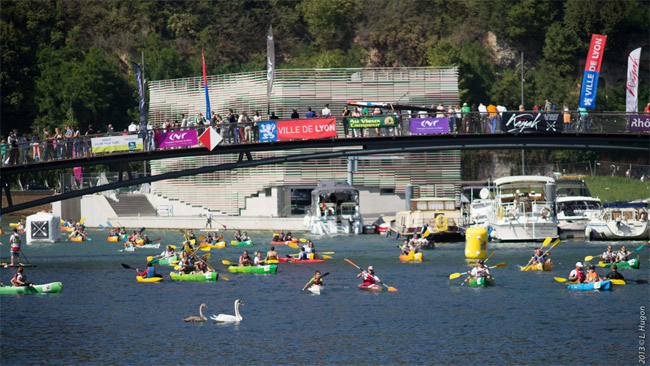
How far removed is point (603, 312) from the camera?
4434 centimetres

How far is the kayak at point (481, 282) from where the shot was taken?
172ft

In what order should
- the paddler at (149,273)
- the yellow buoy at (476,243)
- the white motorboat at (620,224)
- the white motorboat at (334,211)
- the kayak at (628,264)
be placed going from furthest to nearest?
the white motorboat at (334,211) < the white motorboat at (620,224) < the yellow buoy at (476,243) < the kayak at (628,264) < the paddler at (149,273)

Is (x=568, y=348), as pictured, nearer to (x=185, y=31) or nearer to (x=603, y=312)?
(x=603, y=312)

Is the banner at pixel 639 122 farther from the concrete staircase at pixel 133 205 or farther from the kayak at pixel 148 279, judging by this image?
the concrete staircase at pixel 133 205

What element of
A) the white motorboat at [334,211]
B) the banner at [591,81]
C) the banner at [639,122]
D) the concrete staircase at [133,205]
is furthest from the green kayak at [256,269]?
the concrete staircase at [133,205]

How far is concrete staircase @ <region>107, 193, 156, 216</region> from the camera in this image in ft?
329

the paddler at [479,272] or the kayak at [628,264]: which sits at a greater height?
the paddler at [479,272]

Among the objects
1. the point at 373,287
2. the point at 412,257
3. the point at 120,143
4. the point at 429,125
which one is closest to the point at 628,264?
the point at 412,257

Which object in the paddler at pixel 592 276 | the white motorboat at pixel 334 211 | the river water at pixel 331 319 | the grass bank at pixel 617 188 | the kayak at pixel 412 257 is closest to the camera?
the river water at pixel 331 319

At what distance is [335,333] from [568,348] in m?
9.97

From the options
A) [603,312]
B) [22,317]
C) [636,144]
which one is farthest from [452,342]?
[636,144]

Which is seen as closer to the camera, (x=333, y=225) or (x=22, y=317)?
(x=22, y=317)

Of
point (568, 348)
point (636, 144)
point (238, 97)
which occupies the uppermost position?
point (238, 97)

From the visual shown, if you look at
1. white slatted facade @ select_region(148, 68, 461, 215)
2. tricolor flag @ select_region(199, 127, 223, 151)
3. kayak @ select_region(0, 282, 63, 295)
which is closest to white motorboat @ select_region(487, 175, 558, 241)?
white slatted facade @ select_region(148, 68, 461, 215)
